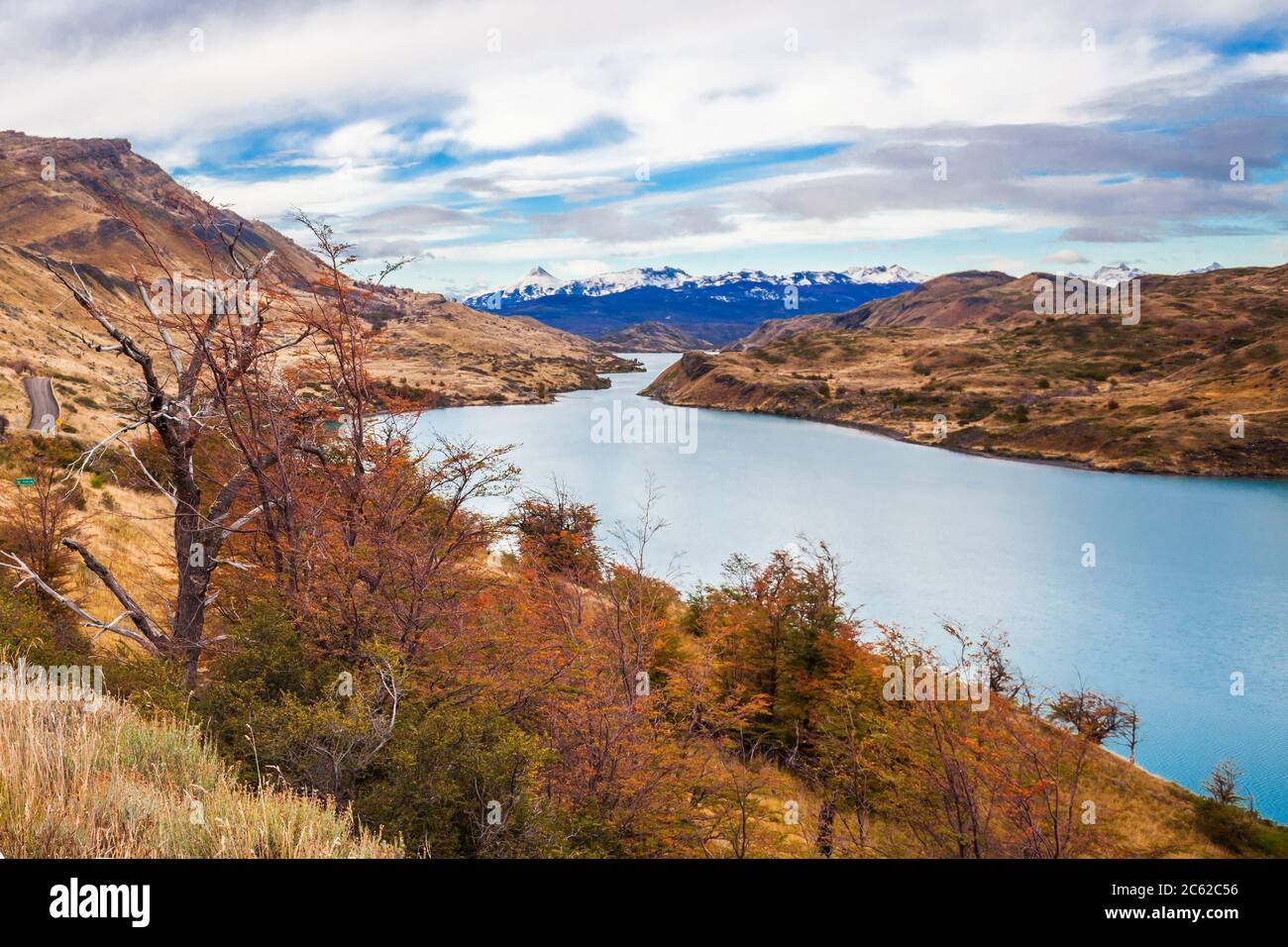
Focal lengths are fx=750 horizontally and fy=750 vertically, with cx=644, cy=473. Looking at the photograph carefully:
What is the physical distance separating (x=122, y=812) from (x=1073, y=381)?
11355cm

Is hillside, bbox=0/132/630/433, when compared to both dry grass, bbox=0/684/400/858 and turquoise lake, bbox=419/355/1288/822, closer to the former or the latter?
dry grass, bbox=0/684/400/858

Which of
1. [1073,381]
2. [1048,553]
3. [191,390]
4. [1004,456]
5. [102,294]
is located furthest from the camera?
[102,294]

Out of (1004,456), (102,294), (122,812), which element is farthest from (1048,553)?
(102,294)

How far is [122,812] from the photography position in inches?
191

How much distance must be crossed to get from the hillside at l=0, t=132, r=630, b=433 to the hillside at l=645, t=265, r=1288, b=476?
37.0m

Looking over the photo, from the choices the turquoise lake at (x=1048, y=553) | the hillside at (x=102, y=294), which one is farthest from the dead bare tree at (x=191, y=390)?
the turquoise lake at (x=1048, y=553)

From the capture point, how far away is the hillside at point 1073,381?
7225 centimetres

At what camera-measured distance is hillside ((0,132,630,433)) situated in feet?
33.7

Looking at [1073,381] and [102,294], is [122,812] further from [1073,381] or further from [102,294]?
[102,294]

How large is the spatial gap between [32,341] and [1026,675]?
77.2m

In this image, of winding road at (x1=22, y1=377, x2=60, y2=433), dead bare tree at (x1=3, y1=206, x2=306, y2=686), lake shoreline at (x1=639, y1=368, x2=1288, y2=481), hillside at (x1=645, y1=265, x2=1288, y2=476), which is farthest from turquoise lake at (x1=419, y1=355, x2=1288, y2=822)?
winding road at (x1=22, y1=377, x2=60, y2=433)

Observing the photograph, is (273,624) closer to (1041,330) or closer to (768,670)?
(768,670)

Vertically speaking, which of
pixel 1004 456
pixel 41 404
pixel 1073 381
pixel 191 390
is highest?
pixel 1073 381
